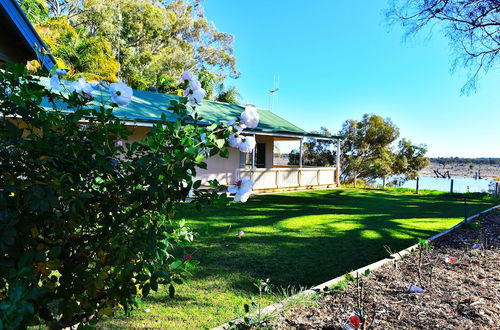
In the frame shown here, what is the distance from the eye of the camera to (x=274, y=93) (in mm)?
22562

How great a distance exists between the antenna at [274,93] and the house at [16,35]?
16.5 m

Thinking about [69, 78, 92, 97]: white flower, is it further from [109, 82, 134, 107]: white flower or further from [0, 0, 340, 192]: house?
[0, 0, 340, 192]: house

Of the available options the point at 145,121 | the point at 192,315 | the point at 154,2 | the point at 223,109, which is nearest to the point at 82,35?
the point at 154,2

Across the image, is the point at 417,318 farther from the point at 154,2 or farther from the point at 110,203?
the point at 154,2

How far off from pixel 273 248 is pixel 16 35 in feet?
21.8

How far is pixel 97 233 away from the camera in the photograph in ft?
6.00

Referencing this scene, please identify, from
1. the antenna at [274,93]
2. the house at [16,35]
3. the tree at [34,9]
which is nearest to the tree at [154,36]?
the tree at [34,9]

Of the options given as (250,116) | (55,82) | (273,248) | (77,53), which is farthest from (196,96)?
(77,53)

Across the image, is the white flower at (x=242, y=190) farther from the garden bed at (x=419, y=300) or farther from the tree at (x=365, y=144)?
the tree at (x=365, y=144)

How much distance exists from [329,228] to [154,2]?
117 feet

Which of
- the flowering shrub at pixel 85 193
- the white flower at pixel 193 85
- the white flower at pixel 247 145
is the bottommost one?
the flowering shrub at pixel 85 193

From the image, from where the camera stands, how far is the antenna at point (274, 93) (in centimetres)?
2228

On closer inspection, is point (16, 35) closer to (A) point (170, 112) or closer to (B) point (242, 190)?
(A) point (170, 112)

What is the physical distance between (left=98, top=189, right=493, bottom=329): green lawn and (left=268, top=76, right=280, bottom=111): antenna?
1275 centimetres
